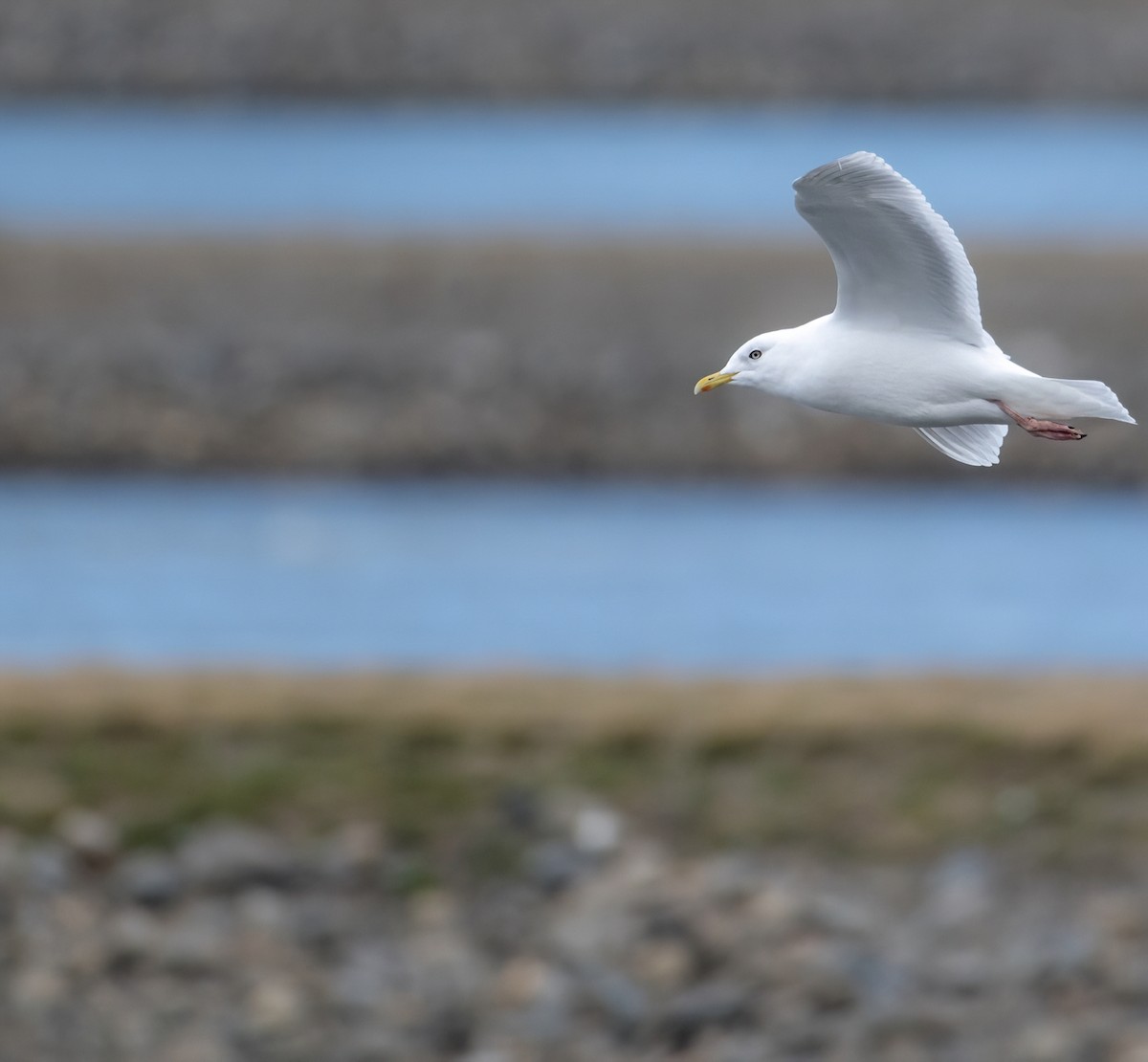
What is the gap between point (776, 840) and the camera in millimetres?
9789

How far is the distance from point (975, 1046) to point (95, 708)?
442 centimetres

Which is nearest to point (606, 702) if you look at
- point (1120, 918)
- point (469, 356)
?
point (1120, 918)

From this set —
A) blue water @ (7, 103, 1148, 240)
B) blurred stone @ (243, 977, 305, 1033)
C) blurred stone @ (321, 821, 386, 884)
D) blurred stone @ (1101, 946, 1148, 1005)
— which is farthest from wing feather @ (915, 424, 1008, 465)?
blue water @ (7, 103, 1148, 240)

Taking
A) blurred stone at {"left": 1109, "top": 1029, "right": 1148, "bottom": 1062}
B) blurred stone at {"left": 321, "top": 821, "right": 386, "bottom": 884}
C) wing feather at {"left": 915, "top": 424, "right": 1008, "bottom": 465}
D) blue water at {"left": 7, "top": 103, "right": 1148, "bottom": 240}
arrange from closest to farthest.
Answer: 1. wing feather at {"left": 915, "top": 424, "right": 1008, "bottom": 465}
2. blurred stone at {"left": 1109, "top": 1029, "right": 1148, "bottom": 1062}
3. blurred stone at {"left": 321, "top": 821, "right": 386, "bottom": 884}
4. blue water at {"left": 7, "top": 103, "right": 1148, "bottom": 240}

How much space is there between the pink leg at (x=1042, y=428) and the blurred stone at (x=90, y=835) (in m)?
6.86

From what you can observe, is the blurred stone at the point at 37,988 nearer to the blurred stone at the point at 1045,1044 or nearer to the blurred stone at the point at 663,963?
the blurred stone at the point at 663,963

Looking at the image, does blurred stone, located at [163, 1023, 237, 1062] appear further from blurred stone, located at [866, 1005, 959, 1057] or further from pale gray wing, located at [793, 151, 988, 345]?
pale gray wing, located at [793, 151, 988, 345]

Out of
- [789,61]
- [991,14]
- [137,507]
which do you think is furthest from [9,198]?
[991,14]

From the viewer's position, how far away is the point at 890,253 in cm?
445

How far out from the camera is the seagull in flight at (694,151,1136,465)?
4.01 m

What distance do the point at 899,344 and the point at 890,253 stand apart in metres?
0.29

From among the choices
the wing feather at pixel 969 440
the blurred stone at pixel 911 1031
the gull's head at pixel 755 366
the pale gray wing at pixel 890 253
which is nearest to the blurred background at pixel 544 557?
the blurred stone at pixel 911 1031

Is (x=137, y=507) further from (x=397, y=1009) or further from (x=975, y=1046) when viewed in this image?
(x=975, y=1046)

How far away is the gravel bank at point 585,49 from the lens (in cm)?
2684
